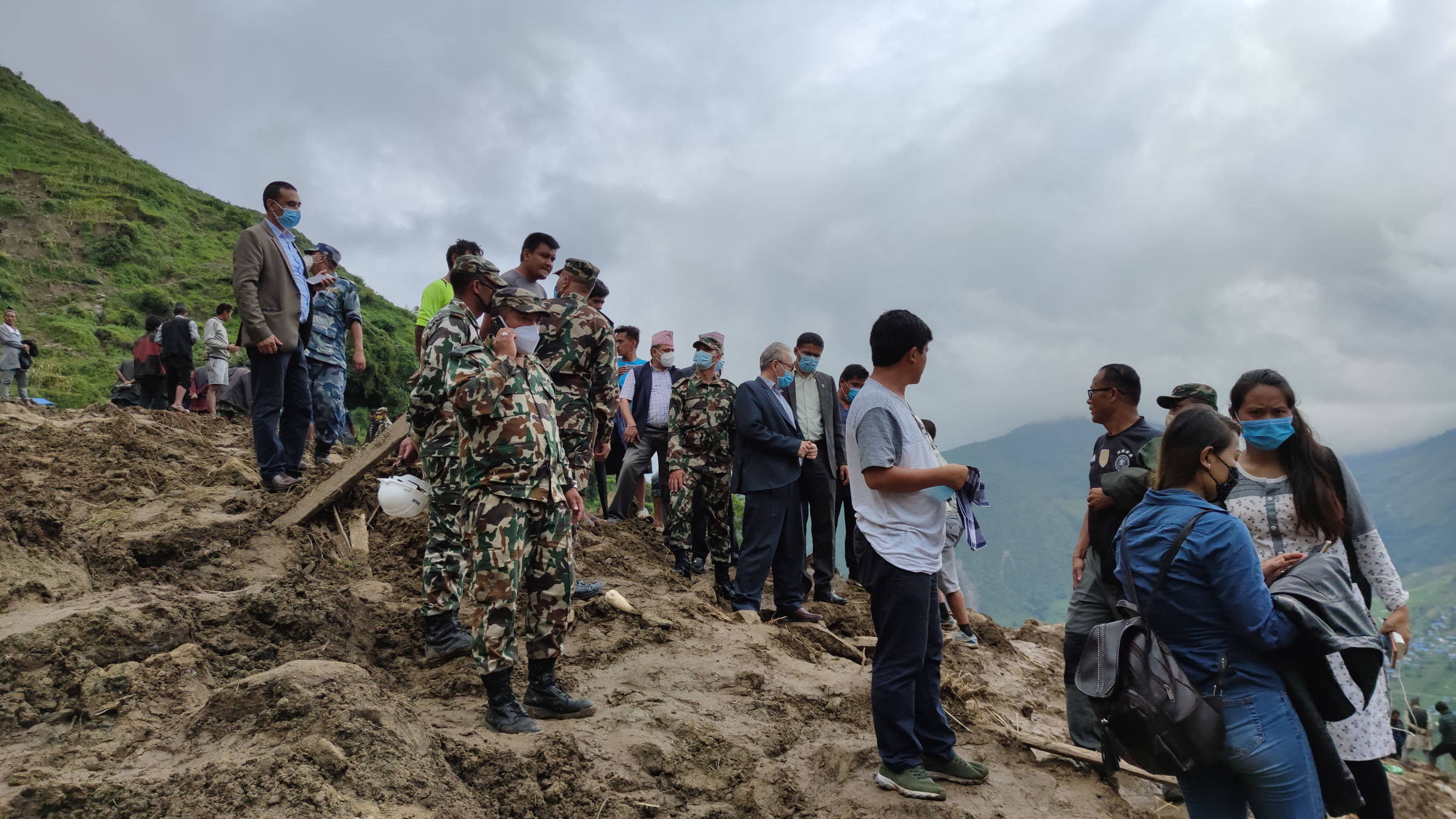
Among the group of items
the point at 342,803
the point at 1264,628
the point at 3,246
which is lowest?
the point at 342,803

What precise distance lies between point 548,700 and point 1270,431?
334 centimetres

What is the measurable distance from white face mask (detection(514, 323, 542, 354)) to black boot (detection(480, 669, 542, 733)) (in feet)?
5.26

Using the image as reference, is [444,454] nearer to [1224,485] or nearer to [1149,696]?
[1149,696]

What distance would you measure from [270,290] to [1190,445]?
19.8 ft

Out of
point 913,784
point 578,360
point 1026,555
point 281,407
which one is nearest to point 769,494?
point 578,360

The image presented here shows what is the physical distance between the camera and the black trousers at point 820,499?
270 inches

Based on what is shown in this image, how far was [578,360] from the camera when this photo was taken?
5.35 meters

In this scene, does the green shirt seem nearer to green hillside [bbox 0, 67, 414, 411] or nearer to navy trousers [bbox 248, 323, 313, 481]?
navy trousers [bbox 248, 323, 313, 481]

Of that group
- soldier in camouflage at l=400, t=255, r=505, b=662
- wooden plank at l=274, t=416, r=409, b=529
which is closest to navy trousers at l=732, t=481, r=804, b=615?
soldier in camouflage at l=400, t=255, r=505, b=662

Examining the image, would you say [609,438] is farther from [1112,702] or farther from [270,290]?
[1112,702]

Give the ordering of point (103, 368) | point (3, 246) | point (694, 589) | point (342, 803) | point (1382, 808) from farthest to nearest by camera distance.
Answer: point (3, 246), point (103, 368), point (694, 589), point (1382, 808), point (342, 803)

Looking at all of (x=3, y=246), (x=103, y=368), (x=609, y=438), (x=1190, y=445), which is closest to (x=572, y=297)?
(x=609, y=438)

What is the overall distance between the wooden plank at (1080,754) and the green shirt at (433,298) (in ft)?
16.6

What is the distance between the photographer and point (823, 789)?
3.53 m
